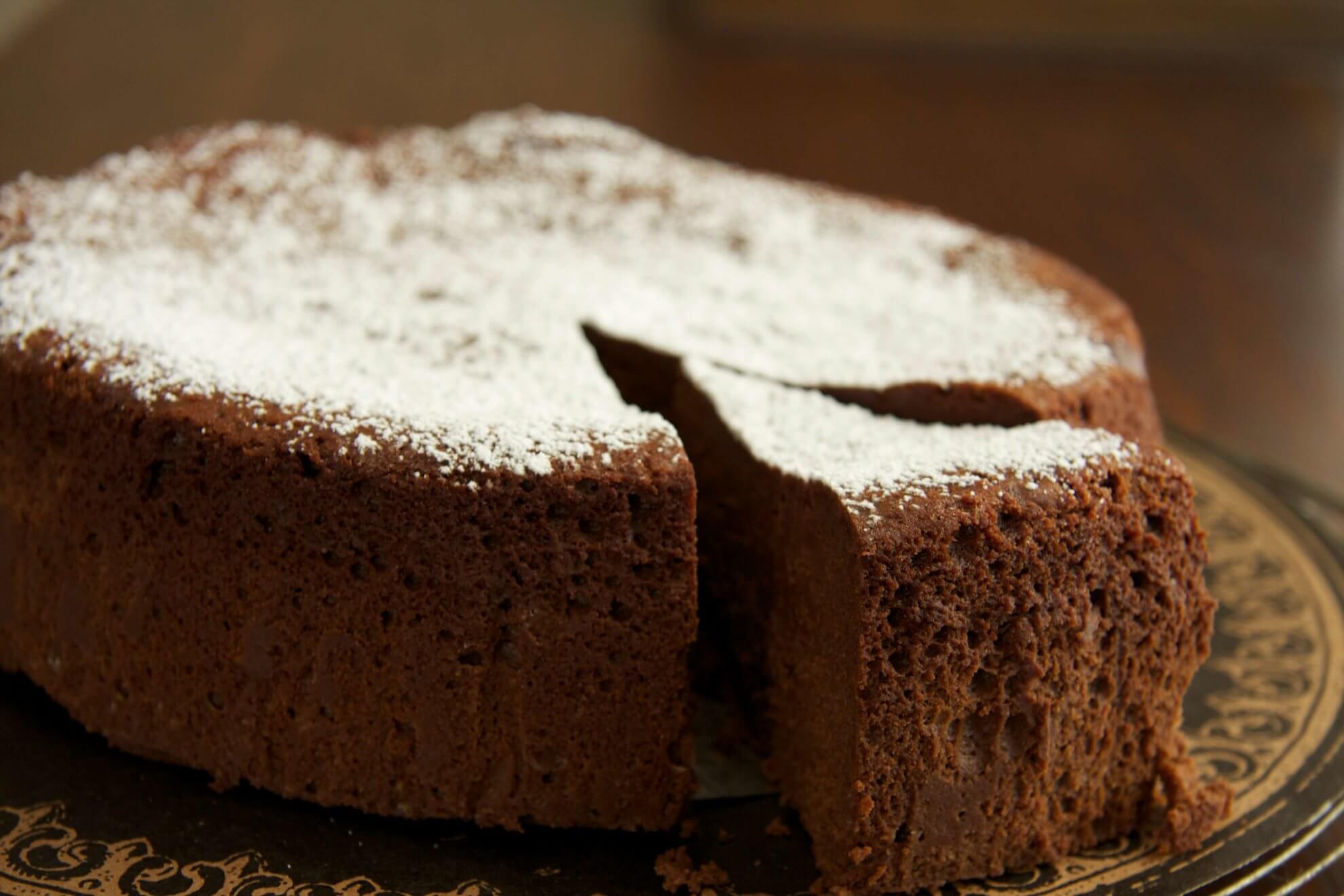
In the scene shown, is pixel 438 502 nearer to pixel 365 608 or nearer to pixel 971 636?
pixel 365 608

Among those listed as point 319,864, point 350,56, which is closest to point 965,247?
point 319,864

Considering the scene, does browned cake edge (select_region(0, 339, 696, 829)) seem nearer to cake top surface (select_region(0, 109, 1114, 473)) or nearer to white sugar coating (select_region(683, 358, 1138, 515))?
cake top surface (select_region(0, 109, 1114, 473))

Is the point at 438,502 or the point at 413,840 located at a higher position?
the point at 438,502

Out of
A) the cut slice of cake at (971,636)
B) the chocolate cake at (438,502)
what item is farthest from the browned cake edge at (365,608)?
the cut slice of cake at (971,636)

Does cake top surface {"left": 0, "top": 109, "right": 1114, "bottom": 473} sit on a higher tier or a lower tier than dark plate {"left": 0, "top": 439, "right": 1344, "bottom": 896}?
higher

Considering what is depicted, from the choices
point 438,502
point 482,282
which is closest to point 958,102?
point 482,282

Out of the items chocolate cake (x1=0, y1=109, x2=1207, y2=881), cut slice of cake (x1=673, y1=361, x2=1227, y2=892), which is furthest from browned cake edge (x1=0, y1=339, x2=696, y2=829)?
cut slice of cake (x1=673, y1=361, x2=1227, y2=892)
